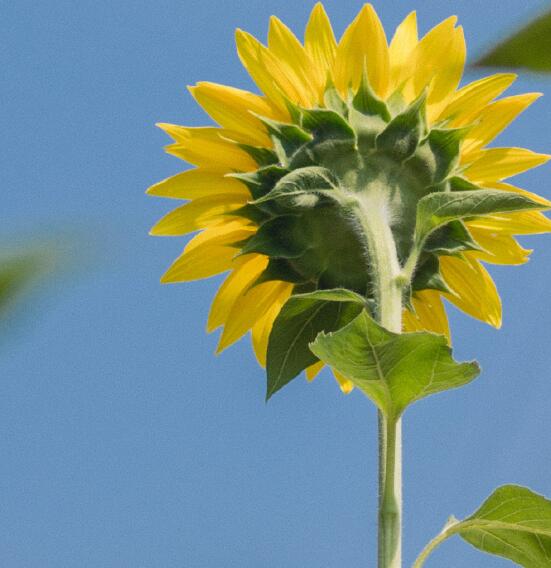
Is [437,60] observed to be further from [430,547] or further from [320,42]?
[430,547]

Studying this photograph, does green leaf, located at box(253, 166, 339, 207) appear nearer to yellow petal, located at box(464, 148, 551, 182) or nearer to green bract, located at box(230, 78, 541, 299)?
green bract, located at box(230, 78, 541, 299)

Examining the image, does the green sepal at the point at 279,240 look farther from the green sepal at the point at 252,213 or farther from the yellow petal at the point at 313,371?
the yellow petal at the point at 313,371

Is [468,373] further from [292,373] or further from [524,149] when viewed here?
[524,149]

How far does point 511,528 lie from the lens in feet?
4.75

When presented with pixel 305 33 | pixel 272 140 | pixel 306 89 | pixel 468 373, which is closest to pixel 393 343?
pixel 468 373

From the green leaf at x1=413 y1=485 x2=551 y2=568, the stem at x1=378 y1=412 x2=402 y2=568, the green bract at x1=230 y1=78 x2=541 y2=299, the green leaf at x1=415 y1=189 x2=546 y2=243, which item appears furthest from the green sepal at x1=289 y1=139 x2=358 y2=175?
the green leaf at x1=413 y1=485 x2=551 y2=568

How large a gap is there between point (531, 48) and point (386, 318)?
1187 mm

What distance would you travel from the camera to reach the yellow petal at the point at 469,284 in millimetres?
2309

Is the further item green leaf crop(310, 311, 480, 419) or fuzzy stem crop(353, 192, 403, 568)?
fuzzy stem crop(353, 192, 403, 568)

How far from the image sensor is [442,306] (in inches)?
92.9

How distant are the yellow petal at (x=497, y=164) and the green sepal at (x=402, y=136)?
0.93 feet

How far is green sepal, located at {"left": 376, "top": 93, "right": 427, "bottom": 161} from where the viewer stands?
6.66 ft

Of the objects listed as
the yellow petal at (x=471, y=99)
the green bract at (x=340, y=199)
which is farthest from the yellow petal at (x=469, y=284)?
the yellow petal at (x=471, y=99)

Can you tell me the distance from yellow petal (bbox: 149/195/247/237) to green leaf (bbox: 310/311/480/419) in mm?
1010
